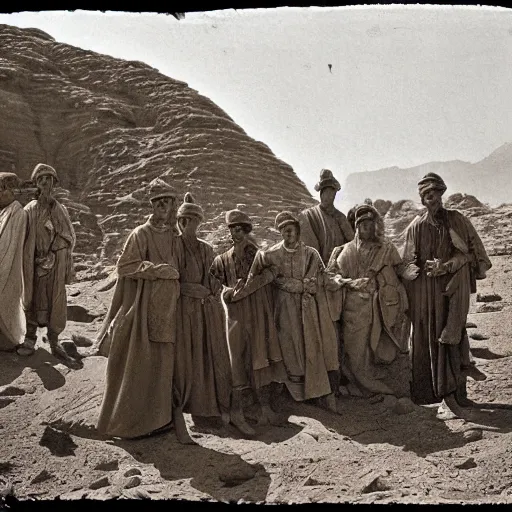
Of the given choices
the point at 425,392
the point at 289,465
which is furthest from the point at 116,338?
the point at 425,392

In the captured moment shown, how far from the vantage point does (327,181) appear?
927 cm

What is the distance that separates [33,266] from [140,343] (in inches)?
81.9

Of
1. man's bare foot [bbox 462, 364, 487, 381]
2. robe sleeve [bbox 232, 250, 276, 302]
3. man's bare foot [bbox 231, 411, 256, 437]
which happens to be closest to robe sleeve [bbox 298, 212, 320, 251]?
robe sleeve [bbox 232, 250, 276, 302]

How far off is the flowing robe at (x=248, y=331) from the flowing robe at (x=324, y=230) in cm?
118

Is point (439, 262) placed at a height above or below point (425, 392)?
above

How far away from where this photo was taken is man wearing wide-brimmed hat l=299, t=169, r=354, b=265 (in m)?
9.22

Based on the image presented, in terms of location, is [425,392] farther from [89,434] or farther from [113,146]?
[113,146]

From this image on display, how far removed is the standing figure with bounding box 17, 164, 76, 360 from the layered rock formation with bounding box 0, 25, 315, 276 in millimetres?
1952

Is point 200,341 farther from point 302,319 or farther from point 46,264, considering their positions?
point 46,264

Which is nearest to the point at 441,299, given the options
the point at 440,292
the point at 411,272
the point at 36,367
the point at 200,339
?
the point at 440,292

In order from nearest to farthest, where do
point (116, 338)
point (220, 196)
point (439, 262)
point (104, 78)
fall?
point (116, 338), point (439, 262), point (220, 196), point (104, 78)

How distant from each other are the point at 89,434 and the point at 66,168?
18.2 feet

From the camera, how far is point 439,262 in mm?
8219

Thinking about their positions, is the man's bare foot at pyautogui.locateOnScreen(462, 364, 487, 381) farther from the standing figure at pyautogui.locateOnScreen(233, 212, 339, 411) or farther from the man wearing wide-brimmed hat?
the man wearing wide-brimmed hat
